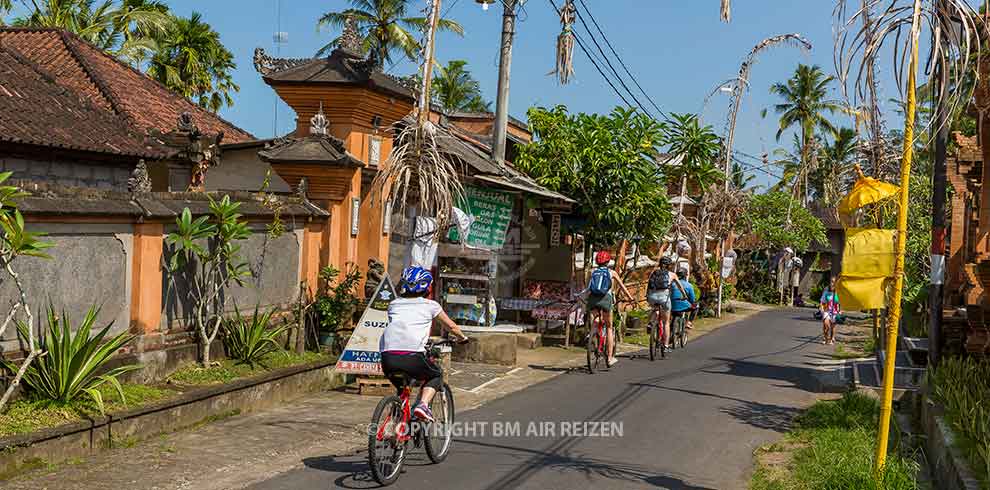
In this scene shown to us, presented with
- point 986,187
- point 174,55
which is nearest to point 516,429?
point 986,187

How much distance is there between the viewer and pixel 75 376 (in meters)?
8.46

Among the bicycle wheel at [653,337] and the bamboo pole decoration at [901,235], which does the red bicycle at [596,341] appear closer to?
the bicycle wheel at [653,337]

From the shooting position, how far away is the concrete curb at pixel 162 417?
24.4 ft

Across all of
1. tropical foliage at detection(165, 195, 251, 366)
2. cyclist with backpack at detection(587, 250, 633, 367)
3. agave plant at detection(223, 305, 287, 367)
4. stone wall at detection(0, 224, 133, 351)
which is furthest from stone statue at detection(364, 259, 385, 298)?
stone wall at detection(0, 224, 133, 351)

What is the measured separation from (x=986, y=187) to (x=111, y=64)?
21.3 meters

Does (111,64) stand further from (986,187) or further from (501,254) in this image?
(986,187)

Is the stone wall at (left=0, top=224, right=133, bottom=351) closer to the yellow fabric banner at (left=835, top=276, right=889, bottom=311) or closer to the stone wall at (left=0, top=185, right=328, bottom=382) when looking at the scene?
the stone wall at (left=0, top=185, right=328, bottom=382)

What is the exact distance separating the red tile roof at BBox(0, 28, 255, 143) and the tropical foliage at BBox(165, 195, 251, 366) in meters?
10.6

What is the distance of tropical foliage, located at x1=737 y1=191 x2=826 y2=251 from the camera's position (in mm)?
47625

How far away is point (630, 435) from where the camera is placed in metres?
10.2

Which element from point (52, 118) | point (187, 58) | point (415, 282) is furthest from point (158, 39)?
point (415, 282)

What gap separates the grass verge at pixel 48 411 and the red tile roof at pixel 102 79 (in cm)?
1313

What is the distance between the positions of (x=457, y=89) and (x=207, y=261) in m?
43.5

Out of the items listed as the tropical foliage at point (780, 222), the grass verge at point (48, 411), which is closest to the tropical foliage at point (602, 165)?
the grass verge at point (48, 411)
